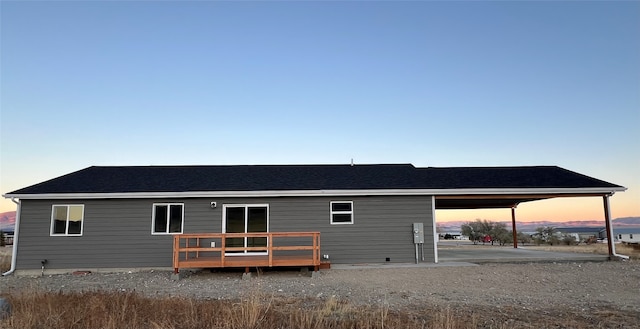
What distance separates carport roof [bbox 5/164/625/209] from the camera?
12.9 metres

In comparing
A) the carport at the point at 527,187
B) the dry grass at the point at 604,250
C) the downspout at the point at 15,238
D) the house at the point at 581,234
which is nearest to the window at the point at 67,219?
the downspout at the point at 15,238

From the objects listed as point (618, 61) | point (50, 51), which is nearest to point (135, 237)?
point (50, 51)

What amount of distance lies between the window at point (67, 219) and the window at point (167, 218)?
2225 mm

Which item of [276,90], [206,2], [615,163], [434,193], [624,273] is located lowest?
[624,273]

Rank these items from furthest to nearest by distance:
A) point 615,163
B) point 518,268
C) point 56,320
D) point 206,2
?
1. point 615,163
2. point 206,2
3. point 518,268
4. point 56,320

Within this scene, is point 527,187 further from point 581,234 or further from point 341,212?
point 581,234

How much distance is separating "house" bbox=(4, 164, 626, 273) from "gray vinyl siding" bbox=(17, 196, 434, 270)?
1.2 inches

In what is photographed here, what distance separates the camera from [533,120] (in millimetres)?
17672

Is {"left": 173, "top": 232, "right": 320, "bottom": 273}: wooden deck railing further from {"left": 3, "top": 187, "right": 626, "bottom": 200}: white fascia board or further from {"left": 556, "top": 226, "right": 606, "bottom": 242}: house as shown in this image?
{"left": 556, "top": 226, "right": 606, "bottom": 242}: house

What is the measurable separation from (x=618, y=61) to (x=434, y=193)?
9.01m

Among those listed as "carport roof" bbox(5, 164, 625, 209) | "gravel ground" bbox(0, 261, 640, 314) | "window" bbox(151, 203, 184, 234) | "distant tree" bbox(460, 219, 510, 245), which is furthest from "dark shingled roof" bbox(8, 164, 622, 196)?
"distant tree" bbox(460, 219, 510, 245)

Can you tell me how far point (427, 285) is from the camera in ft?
29.7

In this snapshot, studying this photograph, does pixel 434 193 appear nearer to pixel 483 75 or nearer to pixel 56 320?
pixel 483 75

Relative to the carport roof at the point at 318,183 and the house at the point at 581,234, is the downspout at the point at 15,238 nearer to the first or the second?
the carport roof at the point at 318,183
